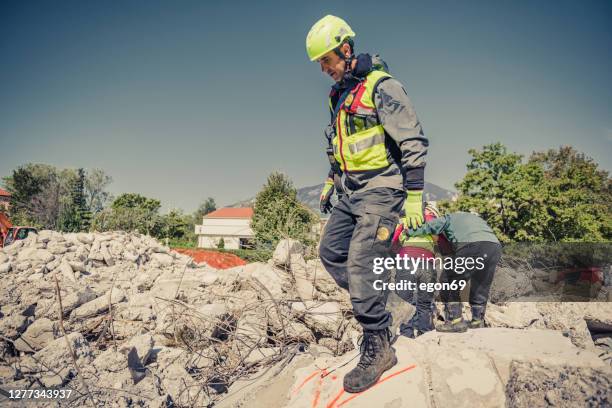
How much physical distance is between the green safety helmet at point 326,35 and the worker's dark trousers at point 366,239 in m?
1.07

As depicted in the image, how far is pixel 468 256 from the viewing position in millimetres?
3996

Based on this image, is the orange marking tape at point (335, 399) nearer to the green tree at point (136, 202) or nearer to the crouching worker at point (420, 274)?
the crouching worker at point (420, 274)

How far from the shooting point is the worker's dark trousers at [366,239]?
2.40m

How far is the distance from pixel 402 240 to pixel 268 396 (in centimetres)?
217

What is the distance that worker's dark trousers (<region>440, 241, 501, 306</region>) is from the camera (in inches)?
151

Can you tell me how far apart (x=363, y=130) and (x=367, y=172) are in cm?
30

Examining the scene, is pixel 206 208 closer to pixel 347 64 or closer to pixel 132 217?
pixel 132 217

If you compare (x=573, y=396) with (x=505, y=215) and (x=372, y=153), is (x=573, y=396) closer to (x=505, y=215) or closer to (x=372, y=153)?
(x=372, y=153)

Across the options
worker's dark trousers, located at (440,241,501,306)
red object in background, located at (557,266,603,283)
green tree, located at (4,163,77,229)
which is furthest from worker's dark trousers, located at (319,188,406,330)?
green tree, located at (4,163,77,229)

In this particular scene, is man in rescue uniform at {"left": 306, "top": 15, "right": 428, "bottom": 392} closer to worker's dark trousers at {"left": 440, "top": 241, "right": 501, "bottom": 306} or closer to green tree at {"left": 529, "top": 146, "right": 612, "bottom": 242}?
worker's dark trousers at {"left": 440, "top": 241, "right": 501, "bottom": 306}

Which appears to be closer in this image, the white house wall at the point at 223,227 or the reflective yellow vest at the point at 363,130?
the reflective yellow vest at the point at 363,130


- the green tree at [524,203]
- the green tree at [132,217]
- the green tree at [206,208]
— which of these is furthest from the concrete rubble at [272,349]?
the green tree at [206,208]

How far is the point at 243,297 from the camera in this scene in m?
5.30

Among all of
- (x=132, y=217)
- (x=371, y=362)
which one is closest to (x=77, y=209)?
(x=132, y=217)
